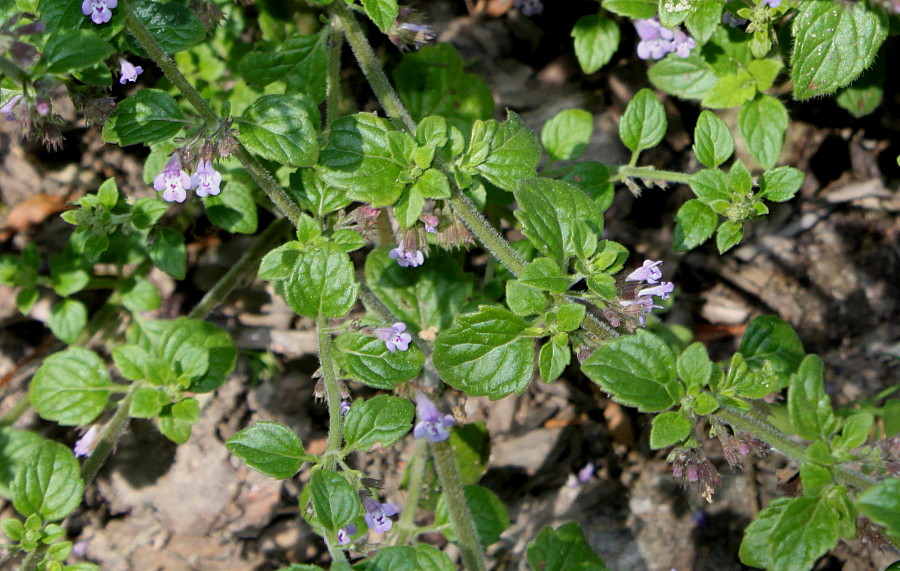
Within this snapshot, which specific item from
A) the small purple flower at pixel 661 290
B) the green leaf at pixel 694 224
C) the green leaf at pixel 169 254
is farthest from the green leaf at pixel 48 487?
the green leaf at pixel 694 224

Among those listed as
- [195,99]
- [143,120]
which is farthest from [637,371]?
[143,120]

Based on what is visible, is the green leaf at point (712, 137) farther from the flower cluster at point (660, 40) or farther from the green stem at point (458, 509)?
the green stem at point (458, 509)

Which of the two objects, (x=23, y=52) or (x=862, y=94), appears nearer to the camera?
(x=23, y=52)

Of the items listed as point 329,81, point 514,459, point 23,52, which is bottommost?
point 514,459

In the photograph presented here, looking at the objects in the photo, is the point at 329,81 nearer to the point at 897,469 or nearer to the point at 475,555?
the point at 475,555

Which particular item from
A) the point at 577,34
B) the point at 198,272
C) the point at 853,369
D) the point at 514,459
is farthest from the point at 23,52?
the point at 853,369

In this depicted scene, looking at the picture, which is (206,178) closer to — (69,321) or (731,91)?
(69,321)

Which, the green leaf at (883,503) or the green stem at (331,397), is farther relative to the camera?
the green stem at (331,397)
